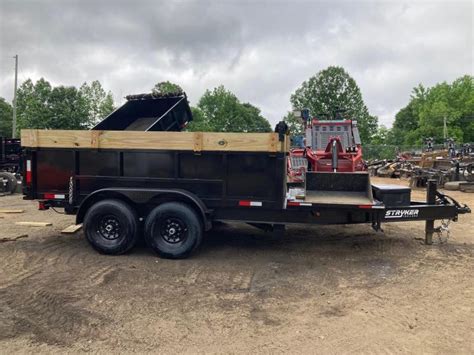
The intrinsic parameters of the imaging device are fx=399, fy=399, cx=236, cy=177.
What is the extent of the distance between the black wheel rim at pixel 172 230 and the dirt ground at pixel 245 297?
33 centimetres

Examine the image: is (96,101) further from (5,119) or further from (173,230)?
(173,230)

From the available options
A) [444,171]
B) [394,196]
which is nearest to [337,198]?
[394,196]

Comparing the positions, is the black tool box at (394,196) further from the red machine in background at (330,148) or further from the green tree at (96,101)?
the green tree at (96,101)

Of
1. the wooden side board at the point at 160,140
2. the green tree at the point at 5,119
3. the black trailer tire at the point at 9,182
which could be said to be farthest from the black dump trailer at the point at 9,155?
the green tree at the point at 5,119

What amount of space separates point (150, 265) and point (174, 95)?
131 inches

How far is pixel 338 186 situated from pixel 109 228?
3.56m

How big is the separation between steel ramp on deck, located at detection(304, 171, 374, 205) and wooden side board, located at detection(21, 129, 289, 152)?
3.95ft

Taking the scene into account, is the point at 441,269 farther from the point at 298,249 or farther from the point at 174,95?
the point at 174,95

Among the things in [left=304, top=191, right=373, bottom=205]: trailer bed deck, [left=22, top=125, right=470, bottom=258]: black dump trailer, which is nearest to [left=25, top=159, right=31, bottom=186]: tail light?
[left=22, top=125, right=470, bottom=258]: black dump trailer

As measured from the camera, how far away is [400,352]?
314cm

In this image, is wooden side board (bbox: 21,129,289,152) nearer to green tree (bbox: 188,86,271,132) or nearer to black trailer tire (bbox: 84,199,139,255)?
black trailer tire (bbox: 84,199,139,255)

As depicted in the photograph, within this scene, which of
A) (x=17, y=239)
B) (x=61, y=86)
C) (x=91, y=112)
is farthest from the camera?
(x=91, y=112)

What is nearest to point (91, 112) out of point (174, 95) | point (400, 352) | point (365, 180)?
point (174, 95)

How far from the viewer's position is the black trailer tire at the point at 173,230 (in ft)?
17.9
